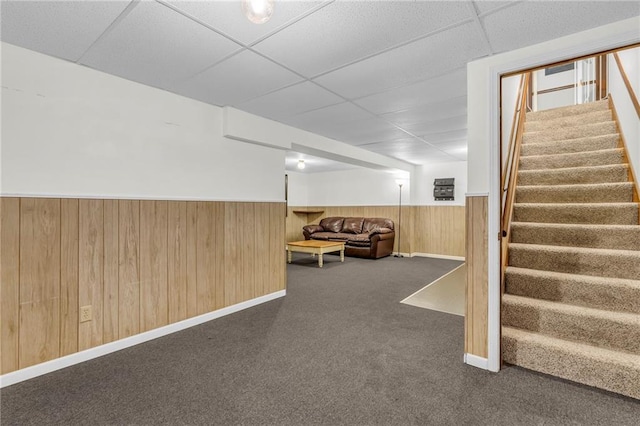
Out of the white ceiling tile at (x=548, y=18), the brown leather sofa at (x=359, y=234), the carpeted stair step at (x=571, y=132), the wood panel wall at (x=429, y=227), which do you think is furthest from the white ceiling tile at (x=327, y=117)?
the wood panel wall at (x=429, y=227)

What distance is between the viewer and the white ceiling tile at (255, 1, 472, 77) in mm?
1616

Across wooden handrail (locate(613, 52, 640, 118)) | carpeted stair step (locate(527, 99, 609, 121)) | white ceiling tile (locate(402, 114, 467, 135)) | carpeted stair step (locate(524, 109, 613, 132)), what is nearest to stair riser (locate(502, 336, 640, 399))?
wooden handrail (locate(613, 52, 640, 118))

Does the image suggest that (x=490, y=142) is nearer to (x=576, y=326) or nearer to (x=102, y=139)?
(x=576, y=326)

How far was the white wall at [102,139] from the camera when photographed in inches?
79.8

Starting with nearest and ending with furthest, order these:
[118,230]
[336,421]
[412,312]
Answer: [336,421], [118,230], [412,312]

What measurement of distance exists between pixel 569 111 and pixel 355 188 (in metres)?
4.83

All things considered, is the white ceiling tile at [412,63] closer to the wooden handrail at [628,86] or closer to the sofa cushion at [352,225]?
the wooden handrail at [628,86]

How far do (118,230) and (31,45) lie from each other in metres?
1.36

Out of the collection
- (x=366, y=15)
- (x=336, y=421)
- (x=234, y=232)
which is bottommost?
(x=336, y=421)

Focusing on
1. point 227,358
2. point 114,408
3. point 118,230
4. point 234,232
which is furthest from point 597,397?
point 118,230

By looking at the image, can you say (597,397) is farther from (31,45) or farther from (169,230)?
(31,45)

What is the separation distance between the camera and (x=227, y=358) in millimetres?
2287

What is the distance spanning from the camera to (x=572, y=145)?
3.63m

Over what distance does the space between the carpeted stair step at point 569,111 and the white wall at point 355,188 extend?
307 cm
